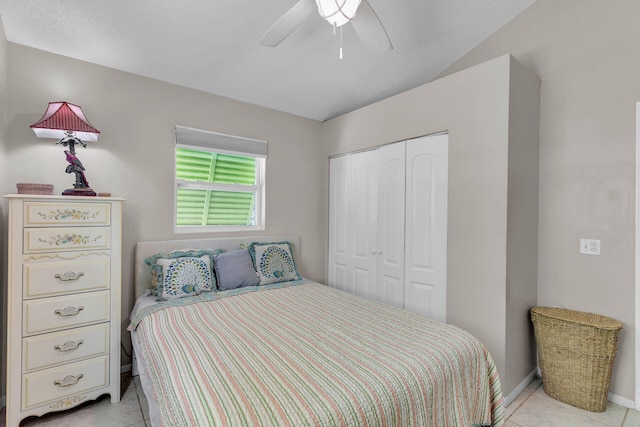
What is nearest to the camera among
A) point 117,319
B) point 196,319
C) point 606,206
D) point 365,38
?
point 365,38

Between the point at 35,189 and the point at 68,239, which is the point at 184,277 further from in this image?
the point at 35,189

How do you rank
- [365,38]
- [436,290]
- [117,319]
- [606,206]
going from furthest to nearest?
[436,290]
[606,206]
[117,319]
[365,38]

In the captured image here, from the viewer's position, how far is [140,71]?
2510mm

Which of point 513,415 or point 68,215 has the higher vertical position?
point 68,215

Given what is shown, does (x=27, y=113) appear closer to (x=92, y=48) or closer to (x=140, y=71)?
(x=92, y=48)

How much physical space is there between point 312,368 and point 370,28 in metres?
1.79

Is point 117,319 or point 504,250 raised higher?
point 504,250

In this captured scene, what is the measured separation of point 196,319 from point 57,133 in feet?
5.46

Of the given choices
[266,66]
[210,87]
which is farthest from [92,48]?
[266,66]

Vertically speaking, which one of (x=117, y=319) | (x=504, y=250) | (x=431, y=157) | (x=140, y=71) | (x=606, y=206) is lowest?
(x=117, y=319)

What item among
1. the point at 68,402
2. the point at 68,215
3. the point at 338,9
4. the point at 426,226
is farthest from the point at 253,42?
the point at 68,402

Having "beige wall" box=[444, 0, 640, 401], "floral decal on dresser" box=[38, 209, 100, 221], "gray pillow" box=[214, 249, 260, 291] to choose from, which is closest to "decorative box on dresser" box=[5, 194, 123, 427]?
"floral decal on dresser" box=[38, 209, 100, 221]

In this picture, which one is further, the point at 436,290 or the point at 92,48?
the point at 436,290

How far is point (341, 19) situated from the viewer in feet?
4.78
